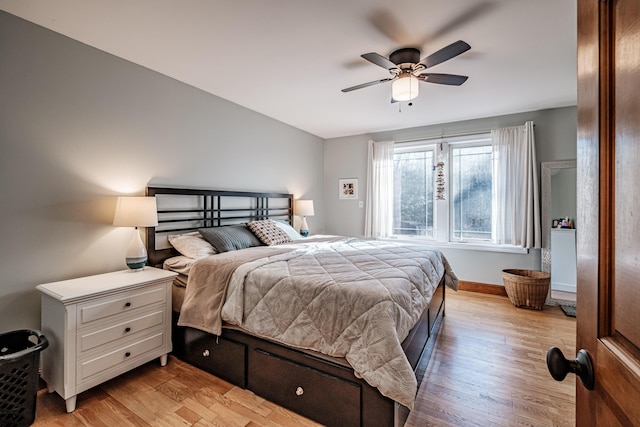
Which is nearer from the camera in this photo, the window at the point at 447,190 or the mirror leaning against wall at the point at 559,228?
the mirror leaning against wall at the point at 559,228

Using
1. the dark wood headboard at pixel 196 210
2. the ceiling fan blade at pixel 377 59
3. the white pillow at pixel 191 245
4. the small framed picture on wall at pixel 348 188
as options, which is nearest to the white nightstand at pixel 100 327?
the white pillow at pixel 191 245

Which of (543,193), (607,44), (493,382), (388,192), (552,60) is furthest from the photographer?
(388,192)

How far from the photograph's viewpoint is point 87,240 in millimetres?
2357

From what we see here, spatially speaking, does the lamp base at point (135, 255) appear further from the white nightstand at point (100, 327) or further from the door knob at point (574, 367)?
the door knob at point (574, 367)

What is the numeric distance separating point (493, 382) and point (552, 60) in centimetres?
273

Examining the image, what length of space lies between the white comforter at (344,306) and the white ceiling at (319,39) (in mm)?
1729

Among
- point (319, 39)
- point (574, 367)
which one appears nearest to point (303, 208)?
point (319, 39)

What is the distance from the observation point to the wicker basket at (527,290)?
139 inches

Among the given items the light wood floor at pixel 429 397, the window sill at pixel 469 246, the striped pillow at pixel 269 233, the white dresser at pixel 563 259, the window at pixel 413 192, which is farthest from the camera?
the window at pixel 413 192

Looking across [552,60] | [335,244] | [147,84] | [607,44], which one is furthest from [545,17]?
[147,84]

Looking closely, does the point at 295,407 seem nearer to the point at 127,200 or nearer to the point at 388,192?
the point at 127,200

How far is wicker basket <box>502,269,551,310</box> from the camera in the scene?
3.52 metres

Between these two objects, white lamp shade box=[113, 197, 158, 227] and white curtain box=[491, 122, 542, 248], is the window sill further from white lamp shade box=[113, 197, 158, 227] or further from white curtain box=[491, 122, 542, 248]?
white lamp shade box=[113, 197, 158, 227]

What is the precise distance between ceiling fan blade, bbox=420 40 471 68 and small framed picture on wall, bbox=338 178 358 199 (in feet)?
10.0
